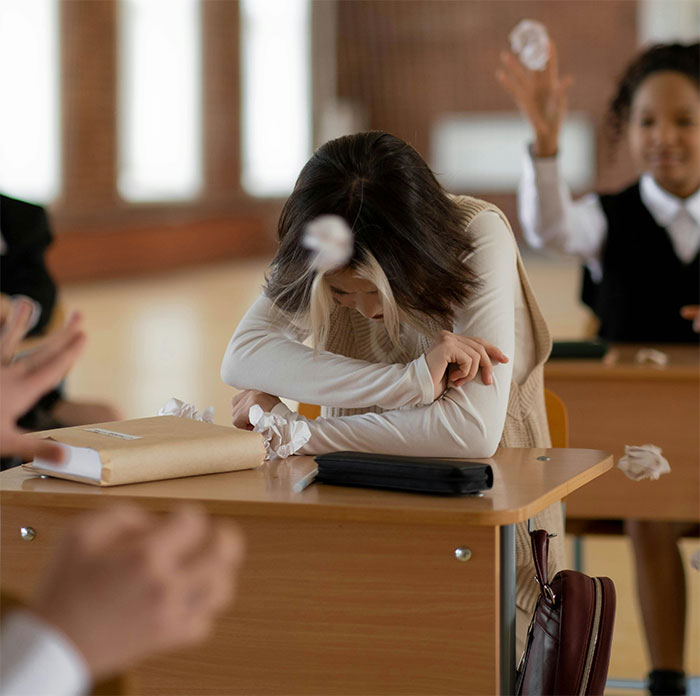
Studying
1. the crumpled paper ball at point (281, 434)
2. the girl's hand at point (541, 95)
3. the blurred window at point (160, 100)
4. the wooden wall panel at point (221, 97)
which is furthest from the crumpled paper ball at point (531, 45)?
the wooden wall panel at point (221, 97)

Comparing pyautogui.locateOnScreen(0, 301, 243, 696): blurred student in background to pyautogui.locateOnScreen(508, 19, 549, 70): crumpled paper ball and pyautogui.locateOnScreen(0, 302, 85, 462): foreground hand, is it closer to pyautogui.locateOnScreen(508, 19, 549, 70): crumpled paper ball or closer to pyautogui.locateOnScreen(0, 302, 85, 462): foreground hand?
pyautogui.locateOnScreen(0, 302, 85, 462): foreground hand

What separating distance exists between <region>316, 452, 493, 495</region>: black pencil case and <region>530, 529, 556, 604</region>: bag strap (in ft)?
0.49

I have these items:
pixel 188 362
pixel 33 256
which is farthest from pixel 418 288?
pixel 188 362

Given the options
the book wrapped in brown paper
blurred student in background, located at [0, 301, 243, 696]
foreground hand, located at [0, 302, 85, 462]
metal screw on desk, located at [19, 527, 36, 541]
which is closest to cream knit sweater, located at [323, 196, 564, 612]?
the book wrapped in brown paper

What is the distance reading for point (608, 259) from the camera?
11.8ft

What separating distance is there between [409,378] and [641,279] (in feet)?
6.02

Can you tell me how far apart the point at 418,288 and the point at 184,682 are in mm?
669

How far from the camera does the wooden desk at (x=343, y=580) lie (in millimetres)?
1568

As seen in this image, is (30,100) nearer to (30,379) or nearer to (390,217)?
(390,217)

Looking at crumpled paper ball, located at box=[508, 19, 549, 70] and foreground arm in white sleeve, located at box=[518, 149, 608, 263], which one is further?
foreground arm in white sleeve, located at box=[518, 149, 608, 263]

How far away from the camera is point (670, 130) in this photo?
11.4 ft

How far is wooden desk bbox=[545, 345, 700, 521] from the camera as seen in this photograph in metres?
2.88

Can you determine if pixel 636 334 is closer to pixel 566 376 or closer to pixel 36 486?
pixel 566 376

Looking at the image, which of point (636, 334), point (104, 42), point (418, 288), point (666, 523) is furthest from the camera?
point (104, 42)
